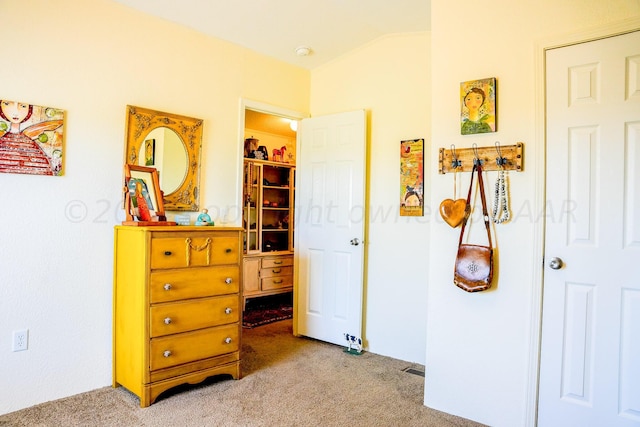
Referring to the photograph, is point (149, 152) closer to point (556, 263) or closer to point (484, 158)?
point (484, 158)

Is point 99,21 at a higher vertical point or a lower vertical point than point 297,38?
lower

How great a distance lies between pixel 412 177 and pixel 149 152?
1988 mm

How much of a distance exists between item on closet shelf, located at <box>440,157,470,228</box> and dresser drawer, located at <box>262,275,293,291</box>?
3062 mm

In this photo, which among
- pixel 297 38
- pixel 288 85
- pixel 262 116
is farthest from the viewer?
pixel 262 116

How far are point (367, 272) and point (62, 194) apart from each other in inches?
91.7

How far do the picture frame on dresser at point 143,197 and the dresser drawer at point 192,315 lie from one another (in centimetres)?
55

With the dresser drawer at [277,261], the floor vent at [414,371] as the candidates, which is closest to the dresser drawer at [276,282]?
the dresser drawer at [277,261]

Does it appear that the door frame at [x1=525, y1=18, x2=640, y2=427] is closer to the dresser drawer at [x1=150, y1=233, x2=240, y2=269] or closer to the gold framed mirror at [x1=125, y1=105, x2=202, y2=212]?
the dresser drawer at [x1=150, y1=233, x2=240, y2=269]

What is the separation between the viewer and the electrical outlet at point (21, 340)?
2.22 metres

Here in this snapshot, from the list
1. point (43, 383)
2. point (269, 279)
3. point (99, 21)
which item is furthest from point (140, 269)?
point (269, 279)

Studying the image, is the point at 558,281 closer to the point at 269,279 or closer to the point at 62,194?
the point at 62,194

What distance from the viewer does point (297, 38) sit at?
324 centimetres

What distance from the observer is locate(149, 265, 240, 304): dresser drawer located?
2336mm

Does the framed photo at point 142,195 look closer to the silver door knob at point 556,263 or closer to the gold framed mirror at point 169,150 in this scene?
the gold framed mirror at point 169,150
